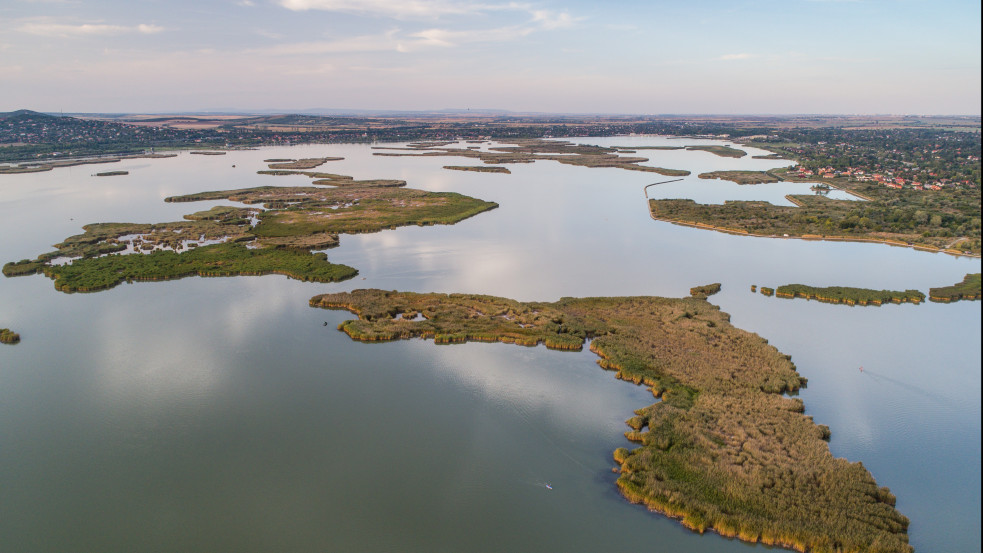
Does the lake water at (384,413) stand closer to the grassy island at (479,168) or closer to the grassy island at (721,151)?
the grassy island at (479,168)

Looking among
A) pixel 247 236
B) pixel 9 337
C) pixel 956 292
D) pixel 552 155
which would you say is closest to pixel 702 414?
pixel 956 292

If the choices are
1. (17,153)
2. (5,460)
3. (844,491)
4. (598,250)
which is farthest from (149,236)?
(17,153)

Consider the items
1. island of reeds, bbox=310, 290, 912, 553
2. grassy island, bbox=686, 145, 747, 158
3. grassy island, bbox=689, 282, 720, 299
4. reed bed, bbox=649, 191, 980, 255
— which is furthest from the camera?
grassy island, bbox=686, 145, 747, 158

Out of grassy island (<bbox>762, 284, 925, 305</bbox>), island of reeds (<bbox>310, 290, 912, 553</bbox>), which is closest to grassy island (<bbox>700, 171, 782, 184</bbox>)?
grassy island (<bbox>762, 284, 925, 305</bbox>)

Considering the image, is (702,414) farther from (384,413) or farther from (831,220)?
(831,220)

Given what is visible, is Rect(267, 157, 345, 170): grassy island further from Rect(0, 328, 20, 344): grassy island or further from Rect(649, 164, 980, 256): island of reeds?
Rect(0, 328, 20, 344): grassy island

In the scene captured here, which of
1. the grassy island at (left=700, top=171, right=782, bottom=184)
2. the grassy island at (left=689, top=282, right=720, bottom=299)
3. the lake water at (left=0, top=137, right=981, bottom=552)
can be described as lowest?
the lake water at (left=0, top=137, right=981, bottom=552)

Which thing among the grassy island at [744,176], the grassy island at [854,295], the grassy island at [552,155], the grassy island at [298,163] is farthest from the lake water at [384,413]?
the grassy island at [552,155]
